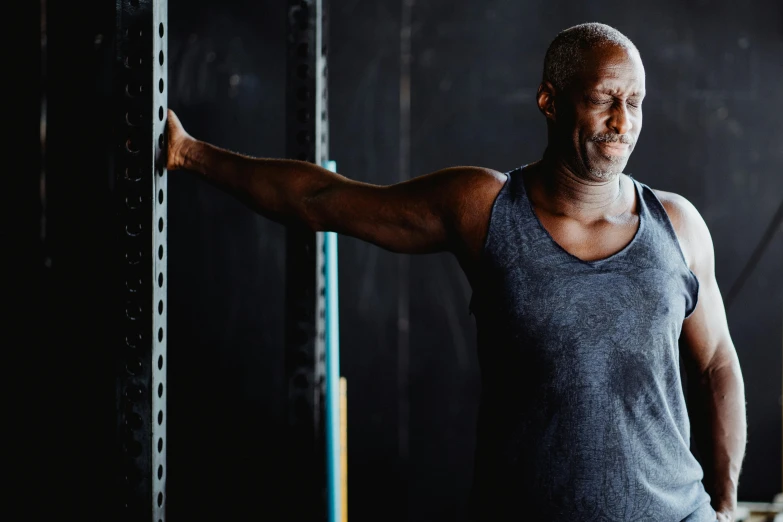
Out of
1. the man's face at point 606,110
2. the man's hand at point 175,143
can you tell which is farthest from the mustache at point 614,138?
the man's hand at point 175,143

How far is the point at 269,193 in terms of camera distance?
159cm

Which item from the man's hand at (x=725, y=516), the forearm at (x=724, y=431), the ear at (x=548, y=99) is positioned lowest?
the man's hand at (x=725, y=516)

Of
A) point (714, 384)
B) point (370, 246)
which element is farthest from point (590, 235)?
point (370, 246)

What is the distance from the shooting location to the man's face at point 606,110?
4.93ft

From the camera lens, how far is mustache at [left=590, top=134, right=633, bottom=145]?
4.90 ft

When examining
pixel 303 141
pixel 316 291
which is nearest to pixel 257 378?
pixel 316 291

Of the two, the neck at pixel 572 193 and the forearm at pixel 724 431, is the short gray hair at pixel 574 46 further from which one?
the forearm at pixel 724 431

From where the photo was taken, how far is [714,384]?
174cm

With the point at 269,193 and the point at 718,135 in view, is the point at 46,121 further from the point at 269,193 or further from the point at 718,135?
the point at 718,135

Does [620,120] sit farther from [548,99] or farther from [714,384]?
[714,384]

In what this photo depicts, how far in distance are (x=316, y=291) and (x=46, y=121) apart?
179cm

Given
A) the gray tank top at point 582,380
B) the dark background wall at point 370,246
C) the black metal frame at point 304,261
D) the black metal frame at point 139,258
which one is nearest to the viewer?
the black metal frame at point 139,258

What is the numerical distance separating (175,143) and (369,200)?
449 mm

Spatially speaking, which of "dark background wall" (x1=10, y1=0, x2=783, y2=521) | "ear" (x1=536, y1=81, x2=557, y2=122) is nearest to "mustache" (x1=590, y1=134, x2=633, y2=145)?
"ear" (x1=536, y1=81, x2=557, y2=122)
